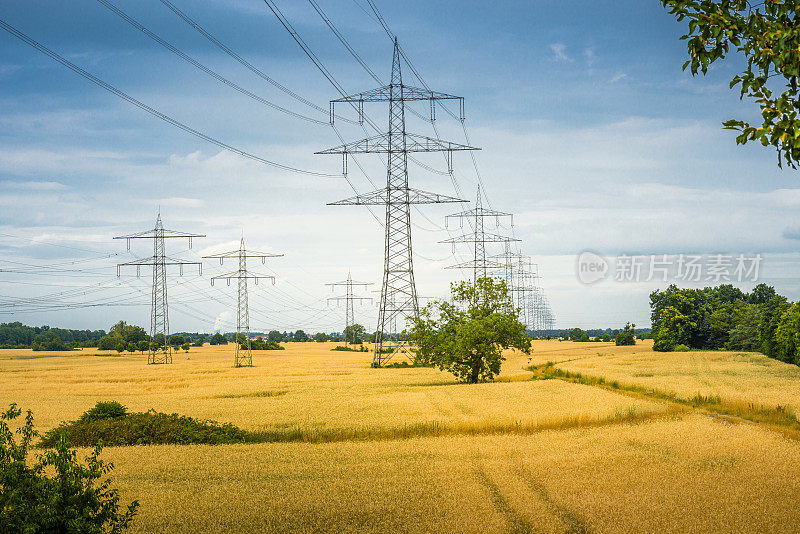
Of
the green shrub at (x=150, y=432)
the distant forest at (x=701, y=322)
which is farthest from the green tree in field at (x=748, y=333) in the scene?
the green shrub at (x=150, y=432)

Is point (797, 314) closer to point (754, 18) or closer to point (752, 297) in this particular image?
point (754, 18)

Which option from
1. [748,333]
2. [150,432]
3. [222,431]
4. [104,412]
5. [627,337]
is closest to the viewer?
[150,432]

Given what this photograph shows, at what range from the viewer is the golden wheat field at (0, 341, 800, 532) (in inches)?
645

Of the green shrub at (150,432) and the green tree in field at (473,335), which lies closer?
the green shrub at (150,432)

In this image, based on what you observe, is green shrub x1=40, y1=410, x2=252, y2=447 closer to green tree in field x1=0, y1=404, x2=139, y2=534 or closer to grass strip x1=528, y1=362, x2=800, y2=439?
green tree in field x1=0, y1=404, x2=139, y2=534

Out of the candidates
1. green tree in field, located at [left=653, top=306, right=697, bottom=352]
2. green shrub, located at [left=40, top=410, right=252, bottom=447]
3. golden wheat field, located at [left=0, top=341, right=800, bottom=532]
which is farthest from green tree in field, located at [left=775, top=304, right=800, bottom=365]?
green shrub, located at [left=40, top=410, right=252, bottom=447]

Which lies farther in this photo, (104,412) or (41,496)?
(104,412)

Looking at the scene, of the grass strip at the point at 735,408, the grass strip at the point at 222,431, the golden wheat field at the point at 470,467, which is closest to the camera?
the golden wheat field at the point at 470,467

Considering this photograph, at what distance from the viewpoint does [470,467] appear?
74.5ft

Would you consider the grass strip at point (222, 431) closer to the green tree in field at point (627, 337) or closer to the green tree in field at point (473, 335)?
the green tree in field at point (473, 335)

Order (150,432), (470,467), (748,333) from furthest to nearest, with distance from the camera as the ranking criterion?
(748,333), (150,432), (470,467)

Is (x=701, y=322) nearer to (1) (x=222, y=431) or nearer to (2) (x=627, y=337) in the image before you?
(2) (x=627, y=337)

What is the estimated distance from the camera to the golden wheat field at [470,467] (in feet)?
53.8

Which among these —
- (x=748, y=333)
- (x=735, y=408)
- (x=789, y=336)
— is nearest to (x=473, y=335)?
(x=735, y=408)
